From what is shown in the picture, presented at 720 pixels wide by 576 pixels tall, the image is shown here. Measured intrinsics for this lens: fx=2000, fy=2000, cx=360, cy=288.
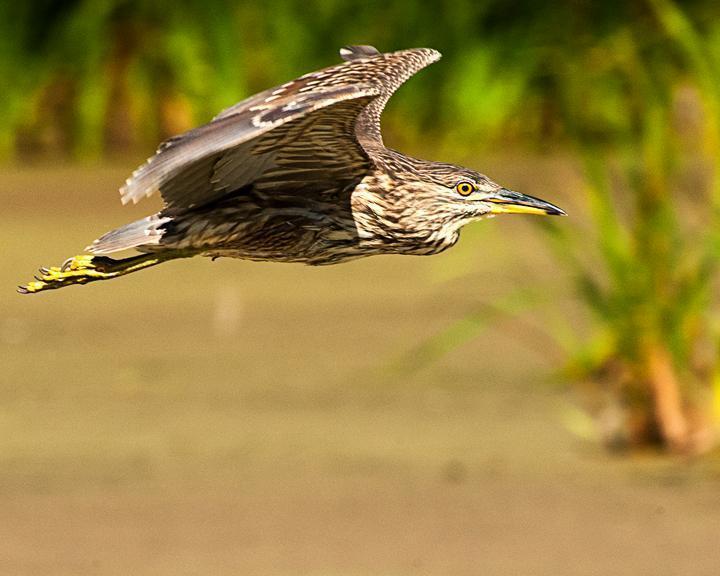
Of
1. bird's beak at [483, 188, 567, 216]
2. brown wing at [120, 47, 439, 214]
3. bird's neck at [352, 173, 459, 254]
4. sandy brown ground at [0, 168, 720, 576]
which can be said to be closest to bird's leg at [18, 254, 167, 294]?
brown wing at [120, 47, 439, 214]

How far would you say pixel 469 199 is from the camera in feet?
15.8

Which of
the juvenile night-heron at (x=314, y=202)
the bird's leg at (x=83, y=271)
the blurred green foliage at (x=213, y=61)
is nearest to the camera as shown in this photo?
the juvenile night-heron at (x=314, y=202)

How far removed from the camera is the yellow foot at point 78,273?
493 cm

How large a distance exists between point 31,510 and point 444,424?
1.89m

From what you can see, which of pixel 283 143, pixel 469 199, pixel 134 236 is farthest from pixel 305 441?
pixel 283 143

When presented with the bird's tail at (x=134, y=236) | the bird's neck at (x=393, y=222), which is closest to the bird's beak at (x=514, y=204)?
the bird's neck at (x=393, y=222)

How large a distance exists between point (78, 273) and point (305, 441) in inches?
144

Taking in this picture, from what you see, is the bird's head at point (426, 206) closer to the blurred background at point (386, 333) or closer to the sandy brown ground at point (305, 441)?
the blurred background at point (386, 333)

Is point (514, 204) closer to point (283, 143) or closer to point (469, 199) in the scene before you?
point (469, 199)

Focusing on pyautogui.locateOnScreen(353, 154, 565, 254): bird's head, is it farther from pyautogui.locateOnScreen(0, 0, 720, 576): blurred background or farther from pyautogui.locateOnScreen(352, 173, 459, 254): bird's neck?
pyautogui.locateOnScreen(0, 0, 720, 576): blurred background

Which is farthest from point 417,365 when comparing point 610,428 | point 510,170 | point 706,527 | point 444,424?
Answer: point 510,170

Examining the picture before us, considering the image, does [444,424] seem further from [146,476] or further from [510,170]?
[510,170]

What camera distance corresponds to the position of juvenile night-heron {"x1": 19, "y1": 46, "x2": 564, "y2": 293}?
4.54m

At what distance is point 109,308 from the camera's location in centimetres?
1077
